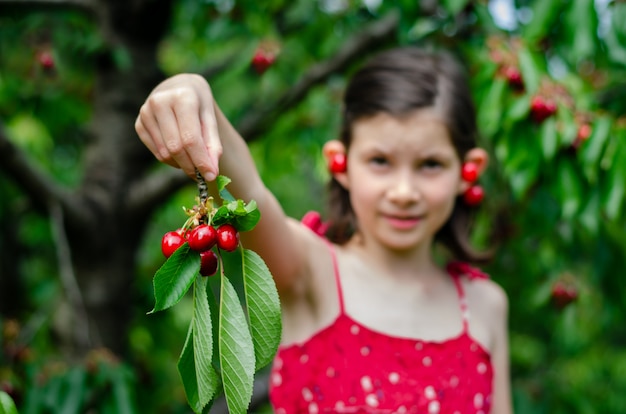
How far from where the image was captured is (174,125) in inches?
40.1

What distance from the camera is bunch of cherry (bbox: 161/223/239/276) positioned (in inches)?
35.2

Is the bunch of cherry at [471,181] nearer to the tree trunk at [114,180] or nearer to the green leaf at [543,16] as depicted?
the green leaf at [543,16]

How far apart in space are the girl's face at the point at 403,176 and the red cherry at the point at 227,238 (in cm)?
75

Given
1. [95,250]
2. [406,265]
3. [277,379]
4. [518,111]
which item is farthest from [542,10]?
[95,250]

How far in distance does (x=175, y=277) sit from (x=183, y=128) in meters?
0.21

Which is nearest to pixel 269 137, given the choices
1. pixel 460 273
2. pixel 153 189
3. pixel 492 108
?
pixel 153 189

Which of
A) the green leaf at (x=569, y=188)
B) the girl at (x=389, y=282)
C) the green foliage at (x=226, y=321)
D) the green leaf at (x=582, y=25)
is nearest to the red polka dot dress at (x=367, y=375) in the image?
the girl at (x=389, y=282)

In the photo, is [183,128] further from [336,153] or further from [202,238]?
[336,153]

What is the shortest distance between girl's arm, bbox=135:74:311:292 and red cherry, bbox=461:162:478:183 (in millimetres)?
596

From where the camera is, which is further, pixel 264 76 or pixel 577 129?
pixel 264 76

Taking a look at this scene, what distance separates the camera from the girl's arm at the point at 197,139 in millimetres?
997

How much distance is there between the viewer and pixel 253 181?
132 centimetres

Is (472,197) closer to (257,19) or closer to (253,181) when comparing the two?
(253,181)

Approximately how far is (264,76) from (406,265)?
110cm
